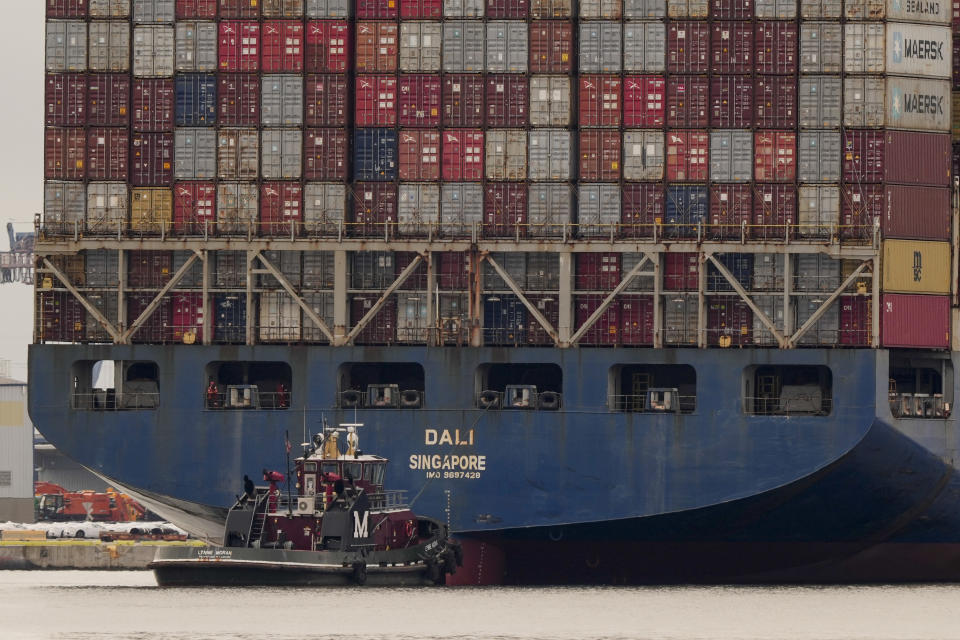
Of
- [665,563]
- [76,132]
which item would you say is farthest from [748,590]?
[76,132]

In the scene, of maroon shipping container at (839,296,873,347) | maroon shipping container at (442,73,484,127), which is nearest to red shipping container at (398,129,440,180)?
maroon shipping container at (442,73,484,127)

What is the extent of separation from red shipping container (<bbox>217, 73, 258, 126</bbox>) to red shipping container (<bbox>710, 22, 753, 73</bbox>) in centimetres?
1623

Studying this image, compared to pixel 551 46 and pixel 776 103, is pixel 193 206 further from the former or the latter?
pixel 776 103

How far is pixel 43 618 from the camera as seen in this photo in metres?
75.2

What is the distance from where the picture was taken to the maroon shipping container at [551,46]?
281 feet

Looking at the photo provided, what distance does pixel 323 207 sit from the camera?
85.9m

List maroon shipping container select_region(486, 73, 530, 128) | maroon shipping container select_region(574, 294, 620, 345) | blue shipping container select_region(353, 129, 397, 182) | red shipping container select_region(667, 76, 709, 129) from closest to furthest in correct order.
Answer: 1. red shipping container select_region(667, 76, 709, 129)
2. maroon shipping container select_region(574, 294, 620, 345)
3. maroon shipping container select_region(486, 73, 530, 128)
4. blue shipping container select_region(353, 129, 397, 182)

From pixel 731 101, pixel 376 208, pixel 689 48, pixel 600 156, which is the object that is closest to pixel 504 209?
pixel 600 156

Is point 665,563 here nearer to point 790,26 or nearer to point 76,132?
point 790,26

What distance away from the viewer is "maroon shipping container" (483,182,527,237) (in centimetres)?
8512

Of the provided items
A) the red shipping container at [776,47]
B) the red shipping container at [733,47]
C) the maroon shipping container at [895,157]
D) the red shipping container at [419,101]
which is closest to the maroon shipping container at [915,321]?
the maroon shipping container at [895,157]

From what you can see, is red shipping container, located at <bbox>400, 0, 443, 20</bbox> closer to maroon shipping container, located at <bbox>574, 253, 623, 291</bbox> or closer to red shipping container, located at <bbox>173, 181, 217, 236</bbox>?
red shipping container, located at <bbox>173, 181, 217, 236</bbox>

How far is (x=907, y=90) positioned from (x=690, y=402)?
43.2 feet

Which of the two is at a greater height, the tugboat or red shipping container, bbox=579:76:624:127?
red shipping container, bbox=579:76:624:127
